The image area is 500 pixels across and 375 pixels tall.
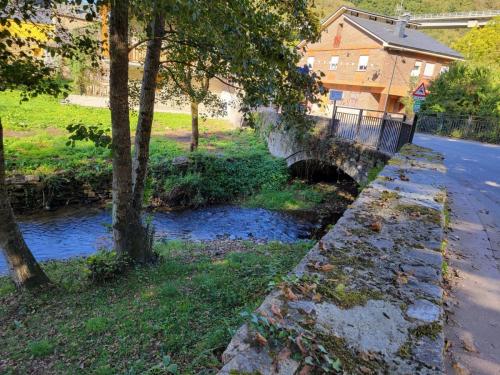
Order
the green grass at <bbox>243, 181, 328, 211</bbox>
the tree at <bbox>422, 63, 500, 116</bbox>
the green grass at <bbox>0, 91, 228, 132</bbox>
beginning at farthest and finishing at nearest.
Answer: the tree at <bbox>422, 63, 500, 116</bbox> < the green grass at <bbox>0, 91, 228, 132</bbox> < the green grass at <bbox>243, 181, 328, 211</bbox>

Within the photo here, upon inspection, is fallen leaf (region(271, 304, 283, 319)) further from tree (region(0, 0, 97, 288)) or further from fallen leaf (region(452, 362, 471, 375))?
tree (region(0, 0, 97, 288))

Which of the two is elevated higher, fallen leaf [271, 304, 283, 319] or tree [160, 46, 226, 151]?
tree [160, 46, 226, 151]

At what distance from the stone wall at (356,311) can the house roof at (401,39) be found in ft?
98.6

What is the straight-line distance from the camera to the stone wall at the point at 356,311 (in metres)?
1.52

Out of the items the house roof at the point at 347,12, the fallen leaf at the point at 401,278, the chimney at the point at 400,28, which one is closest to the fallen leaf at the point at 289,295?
the fallen leaf at the point at 401,278

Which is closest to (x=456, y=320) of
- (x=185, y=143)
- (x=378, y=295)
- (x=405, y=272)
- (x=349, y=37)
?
(x=405, y=272)

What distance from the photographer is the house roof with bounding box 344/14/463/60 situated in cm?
2890

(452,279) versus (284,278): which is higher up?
(284,278)

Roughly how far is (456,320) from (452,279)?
79 centimetres

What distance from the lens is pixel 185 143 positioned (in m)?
17.2

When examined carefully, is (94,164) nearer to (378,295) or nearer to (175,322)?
(175,322)

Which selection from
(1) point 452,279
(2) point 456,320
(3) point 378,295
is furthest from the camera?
(1) point 452,279

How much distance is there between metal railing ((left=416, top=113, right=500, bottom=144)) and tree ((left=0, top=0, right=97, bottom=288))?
1755 centimetres

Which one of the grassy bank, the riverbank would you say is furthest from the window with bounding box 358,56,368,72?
the riverbank
